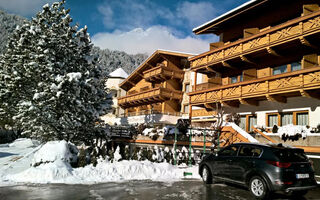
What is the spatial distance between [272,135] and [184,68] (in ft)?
69.7

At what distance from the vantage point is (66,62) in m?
17.1

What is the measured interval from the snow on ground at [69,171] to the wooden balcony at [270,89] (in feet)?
24.5

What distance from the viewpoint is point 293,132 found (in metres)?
14.0

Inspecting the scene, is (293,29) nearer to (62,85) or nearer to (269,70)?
(269,70)

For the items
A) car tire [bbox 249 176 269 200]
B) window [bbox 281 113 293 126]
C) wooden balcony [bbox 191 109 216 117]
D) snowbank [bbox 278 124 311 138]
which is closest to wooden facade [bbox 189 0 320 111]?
wooden balcony [bbox 191 109 216 117]

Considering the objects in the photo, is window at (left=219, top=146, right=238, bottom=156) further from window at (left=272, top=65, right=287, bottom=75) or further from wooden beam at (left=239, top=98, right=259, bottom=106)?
window at (left=272, top=65, right=287, bottom=75)

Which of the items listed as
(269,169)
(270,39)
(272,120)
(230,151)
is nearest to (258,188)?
(269,169)

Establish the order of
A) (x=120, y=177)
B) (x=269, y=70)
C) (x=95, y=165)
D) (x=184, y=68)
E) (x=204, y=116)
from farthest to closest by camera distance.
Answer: (x=184, y=68) → (x=204, y=116) → (x=269, y=70) → (x=95, y=165) → (x=120, y=177)

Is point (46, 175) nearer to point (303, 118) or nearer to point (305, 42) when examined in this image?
point (303, 118)

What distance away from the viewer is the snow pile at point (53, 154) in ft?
38.2

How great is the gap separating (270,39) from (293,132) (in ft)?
21.5

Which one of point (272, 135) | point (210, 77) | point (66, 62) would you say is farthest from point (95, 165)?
point (210, 77)

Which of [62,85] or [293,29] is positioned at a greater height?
[293,29]

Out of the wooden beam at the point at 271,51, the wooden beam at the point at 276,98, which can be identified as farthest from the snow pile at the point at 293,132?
the wooden beam at the point at 271,51
